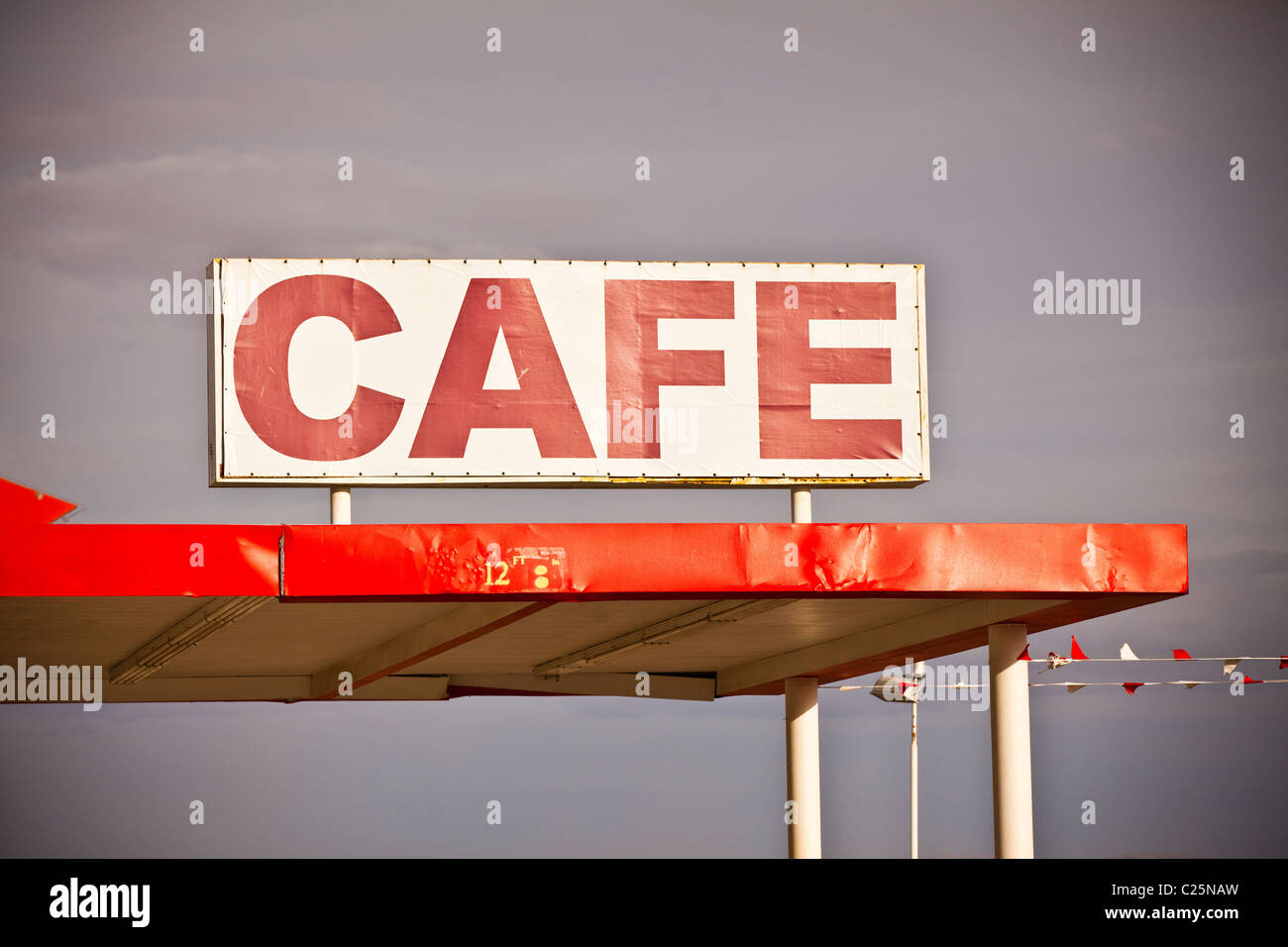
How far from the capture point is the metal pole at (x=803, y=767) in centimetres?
2267

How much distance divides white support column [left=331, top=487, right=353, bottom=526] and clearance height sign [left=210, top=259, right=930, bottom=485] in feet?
0.49

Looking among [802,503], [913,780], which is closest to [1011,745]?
[802,503]

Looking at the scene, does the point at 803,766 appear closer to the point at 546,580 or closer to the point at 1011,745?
the point at 1011,745

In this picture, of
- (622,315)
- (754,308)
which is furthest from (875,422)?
(622,315)

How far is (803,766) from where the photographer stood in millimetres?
23422

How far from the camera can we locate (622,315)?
19.5 m

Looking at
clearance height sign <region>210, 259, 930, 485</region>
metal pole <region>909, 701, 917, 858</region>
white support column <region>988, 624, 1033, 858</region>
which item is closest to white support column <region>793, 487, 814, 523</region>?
clearance height sign <region>210, 259, 930, 485</region>

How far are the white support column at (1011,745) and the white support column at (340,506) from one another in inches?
278

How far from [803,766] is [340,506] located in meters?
8.23

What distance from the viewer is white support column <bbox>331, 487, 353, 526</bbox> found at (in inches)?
733

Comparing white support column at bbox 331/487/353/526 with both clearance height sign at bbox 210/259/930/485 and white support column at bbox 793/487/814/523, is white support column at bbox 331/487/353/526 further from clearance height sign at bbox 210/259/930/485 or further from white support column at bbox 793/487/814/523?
white support column at bbox 793/487/814/523

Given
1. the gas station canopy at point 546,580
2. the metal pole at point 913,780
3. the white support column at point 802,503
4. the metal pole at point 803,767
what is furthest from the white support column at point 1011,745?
the metal pole at point 913,780
